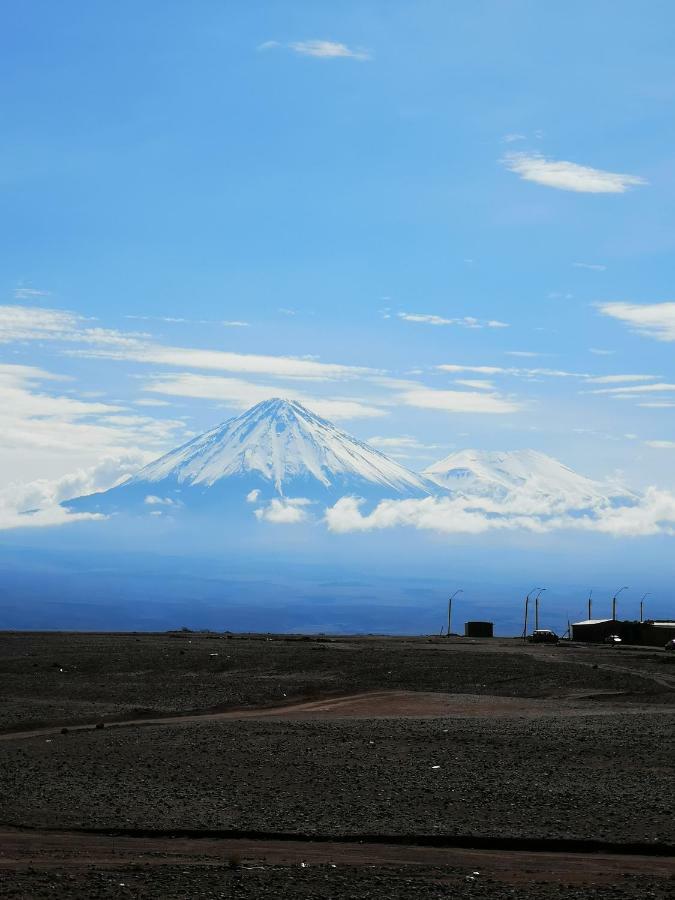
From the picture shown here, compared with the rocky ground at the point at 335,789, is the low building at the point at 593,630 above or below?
above

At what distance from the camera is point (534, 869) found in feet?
58.5

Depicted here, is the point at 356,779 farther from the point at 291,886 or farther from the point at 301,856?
the point at 291,886

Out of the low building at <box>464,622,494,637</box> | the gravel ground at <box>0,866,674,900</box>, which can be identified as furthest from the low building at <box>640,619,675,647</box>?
the gravel ground at <box>0,866,674,900</box>

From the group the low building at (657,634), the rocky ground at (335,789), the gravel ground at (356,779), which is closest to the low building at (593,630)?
the low building at (657,634)

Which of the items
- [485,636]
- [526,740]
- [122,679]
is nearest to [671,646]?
[485,636]

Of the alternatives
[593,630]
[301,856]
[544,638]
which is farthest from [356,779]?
[593,630]

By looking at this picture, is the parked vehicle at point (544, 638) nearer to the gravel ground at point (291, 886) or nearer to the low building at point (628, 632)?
the low building at point (628, 632)

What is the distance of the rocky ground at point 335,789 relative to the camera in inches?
667

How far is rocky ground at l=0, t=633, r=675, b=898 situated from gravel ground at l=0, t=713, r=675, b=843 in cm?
7

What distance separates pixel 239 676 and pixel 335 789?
27.0 m

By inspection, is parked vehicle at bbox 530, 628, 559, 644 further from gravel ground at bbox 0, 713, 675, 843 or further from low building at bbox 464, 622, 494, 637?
gravel ground at bbox 0, 713, 675, 843

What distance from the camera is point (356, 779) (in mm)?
24141

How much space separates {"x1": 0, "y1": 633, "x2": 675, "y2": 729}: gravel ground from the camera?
132 feet

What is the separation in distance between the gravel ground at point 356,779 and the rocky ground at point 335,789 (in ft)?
0.23
